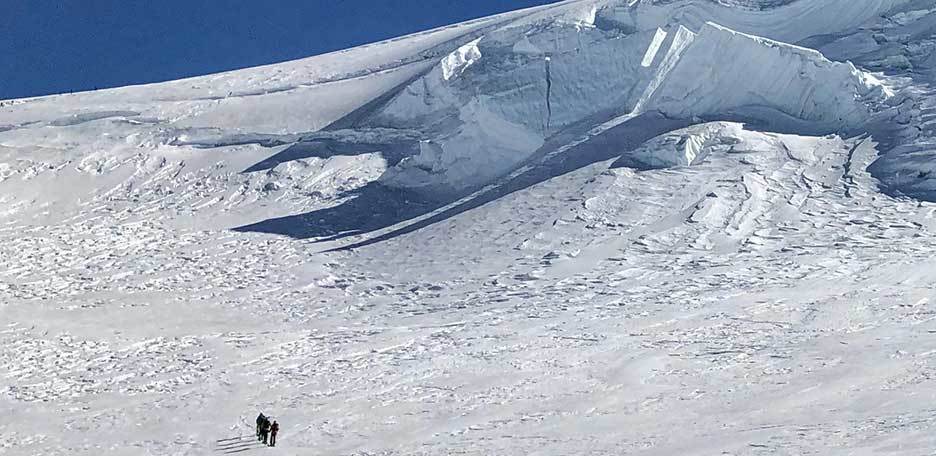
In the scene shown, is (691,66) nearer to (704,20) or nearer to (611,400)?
(704,20)

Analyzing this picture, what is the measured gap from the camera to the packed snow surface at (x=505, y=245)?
24.6 meters

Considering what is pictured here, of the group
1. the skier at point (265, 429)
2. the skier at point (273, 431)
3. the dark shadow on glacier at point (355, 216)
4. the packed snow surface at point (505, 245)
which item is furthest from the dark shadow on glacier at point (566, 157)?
the skier at point (273, 431)

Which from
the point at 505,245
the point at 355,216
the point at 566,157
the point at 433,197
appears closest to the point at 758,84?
the point at 566,157

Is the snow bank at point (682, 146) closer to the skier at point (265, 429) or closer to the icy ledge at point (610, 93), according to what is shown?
the icy ledge at point (610, 93)

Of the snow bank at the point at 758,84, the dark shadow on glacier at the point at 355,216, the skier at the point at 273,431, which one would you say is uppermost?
the snow bank at the point at 758,84

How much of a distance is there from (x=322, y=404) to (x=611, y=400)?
20.9ft

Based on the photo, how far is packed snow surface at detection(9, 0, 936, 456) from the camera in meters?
24.6

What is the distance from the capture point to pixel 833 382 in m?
23.6

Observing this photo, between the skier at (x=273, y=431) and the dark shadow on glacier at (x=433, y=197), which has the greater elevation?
the dark shadow on glacier at (x=433, y=197)

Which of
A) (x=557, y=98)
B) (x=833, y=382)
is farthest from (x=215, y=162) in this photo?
(x=833, y=382)

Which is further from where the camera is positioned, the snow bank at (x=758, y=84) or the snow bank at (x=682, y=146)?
the snow bank at (x=758, y=84)

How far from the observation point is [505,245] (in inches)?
1587

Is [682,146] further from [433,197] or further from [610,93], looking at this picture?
[433,197]

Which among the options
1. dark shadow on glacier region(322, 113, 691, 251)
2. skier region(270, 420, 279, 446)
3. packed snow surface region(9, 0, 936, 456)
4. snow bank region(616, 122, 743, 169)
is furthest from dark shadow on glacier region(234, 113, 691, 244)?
skier region(270, 420, 279, 446)
